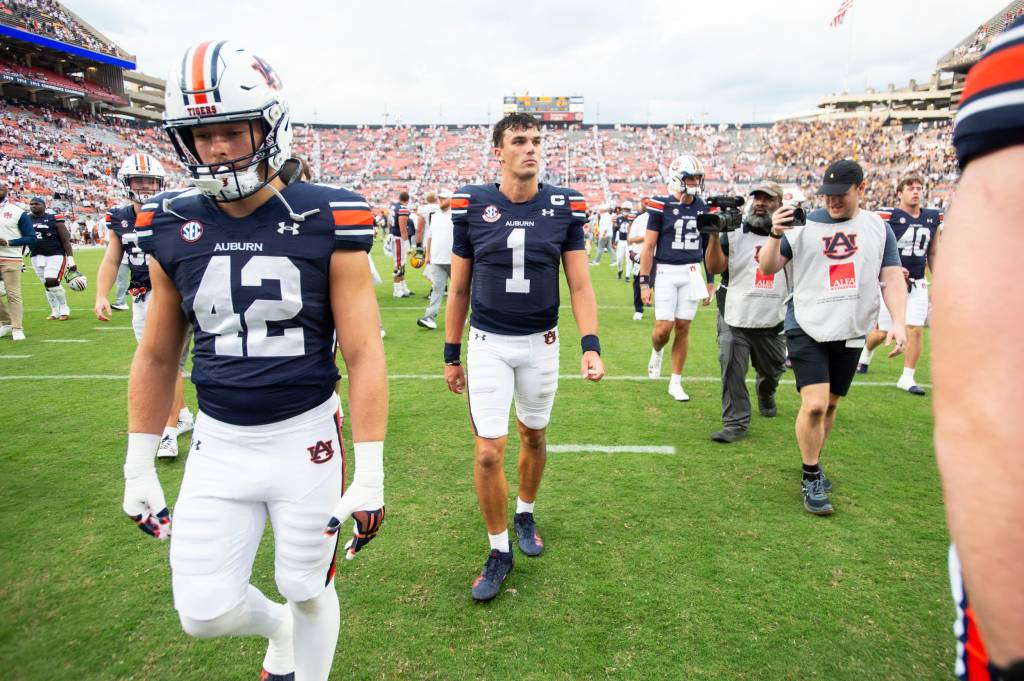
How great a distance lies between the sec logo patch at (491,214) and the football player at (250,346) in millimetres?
1398

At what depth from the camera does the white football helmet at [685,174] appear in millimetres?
6359

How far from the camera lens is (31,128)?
40.0 meters

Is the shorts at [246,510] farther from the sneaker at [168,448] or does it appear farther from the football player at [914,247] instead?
the football player at [914,247]

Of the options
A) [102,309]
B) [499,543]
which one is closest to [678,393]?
[499,543]

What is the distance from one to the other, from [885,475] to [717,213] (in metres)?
2.49

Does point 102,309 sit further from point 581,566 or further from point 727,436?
point 727,436

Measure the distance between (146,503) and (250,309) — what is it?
2.81ft

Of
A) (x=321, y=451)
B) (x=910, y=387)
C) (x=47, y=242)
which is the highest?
(x=47, y=242)

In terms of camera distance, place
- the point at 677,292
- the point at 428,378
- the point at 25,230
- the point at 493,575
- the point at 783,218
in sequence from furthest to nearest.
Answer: the point at 25,230 → the point at 428,378 → the point at 677,292 → the point at 783,218 → the point at 493,575

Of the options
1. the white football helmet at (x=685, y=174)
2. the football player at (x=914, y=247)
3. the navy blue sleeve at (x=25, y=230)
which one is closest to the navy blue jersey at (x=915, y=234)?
the football player at (x=914, y=247)

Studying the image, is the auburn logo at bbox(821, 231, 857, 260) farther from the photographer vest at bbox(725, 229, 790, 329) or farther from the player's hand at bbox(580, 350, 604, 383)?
the player's hand at bbox(580, 350, 604, 383)

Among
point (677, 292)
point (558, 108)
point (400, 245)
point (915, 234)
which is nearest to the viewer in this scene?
point (677, 292)

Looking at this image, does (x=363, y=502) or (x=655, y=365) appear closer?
(x=363, y=502)

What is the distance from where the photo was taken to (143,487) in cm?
220
